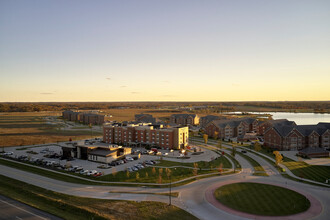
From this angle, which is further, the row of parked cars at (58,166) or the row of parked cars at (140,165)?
the row of parked cars at (140,165)

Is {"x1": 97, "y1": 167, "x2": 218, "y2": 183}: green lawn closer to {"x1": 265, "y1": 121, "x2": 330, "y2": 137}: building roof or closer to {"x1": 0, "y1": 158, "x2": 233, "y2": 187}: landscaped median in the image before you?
{"x1": 0, "y1": 158, "x2": 233, "y2": 187}: landscaped median

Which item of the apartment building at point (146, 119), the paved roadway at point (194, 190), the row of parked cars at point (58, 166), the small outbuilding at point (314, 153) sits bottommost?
the paved roadway at point (194, 190)

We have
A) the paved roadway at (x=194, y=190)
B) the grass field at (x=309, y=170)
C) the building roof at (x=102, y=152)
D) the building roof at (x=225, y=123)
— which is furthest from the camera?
the building roof at (x=225, y=123)

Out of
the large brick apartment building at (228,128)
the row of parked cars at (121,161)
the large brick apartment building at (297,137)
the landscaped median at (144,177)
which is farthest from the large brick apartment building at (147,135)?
the large brick apartment building at (297,137)

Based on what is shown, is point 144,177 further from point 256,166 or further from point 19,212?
point 256,166

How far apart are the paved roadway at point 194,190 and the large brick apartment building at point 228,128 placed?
43.1 m

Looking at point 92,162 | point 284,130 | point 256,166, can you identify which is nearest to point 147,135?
point 92,162

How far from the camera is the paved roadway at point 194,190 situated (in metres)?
34.7

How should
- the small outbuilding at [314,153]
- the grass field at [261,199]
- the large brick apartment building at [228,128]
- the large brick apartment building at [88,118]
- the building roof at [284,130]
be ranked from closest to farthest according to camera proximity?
1. the grass field at [261,199]
2. the small outbuilding at [314,153]
3. the building roof at [284,130]
4. the large brick apartment building at [228,128]
5. the large brick apartment building at [88,118]

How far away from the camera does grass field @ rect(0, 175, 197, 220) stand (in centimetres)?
3225

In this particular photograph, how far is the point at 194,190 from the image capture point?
4222 cm

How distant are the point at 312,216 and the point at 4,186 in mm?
50401

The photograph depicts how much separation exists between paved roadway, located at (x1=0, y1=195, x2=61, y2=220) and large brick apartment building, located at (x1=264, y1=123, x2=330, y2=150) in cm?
6773

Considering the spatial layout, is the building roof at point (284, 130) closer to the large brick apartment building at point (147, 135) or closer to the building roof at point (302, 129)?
the building roof at point (302, 129)
